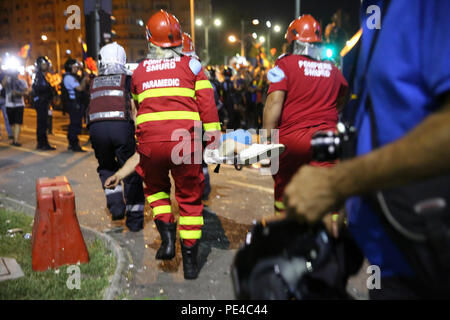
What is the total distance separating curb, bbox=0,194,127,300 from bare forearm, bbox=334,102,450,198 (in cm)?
273

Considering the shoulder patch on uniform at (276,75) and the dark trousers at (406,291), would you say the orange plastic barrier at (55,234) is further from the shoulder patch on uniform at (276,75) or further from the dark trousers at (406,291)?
the dark trousers at (406,291)

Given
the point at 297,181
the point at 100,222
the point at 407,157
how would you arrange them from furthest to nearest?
the point at 100,222 → the point at 297,181 → the point at 407,157

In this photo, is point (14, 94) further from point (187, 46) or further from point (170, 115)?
Result: point (170, 115)

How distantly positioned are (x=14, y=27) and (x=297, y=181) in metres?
123

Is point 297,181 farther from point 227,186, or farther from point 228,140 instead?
point 227,186

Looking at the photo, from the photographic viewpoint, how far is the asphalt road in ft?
12.2

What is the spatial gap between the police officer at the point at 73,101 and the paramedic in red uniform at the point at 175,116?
297 inches

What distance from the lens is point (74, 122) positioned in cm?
1105

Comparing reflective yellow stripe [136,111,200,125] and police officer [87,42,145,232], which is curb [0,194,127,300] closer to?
police officer [87,42,145,232]

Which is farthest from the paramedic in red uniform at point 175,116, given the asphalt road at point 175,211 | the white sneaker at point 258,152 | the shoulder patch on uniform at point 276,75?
the white sneaker at point 258,152

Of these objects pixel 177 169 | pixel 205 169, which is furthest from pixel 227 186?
pixel 177 169

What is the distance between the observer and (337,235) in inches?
56.4

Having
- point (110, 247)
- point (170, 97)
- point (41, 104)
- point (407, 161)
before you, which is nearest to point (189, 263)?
point (110, 247)

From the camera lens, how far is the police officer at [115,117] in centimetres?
509
